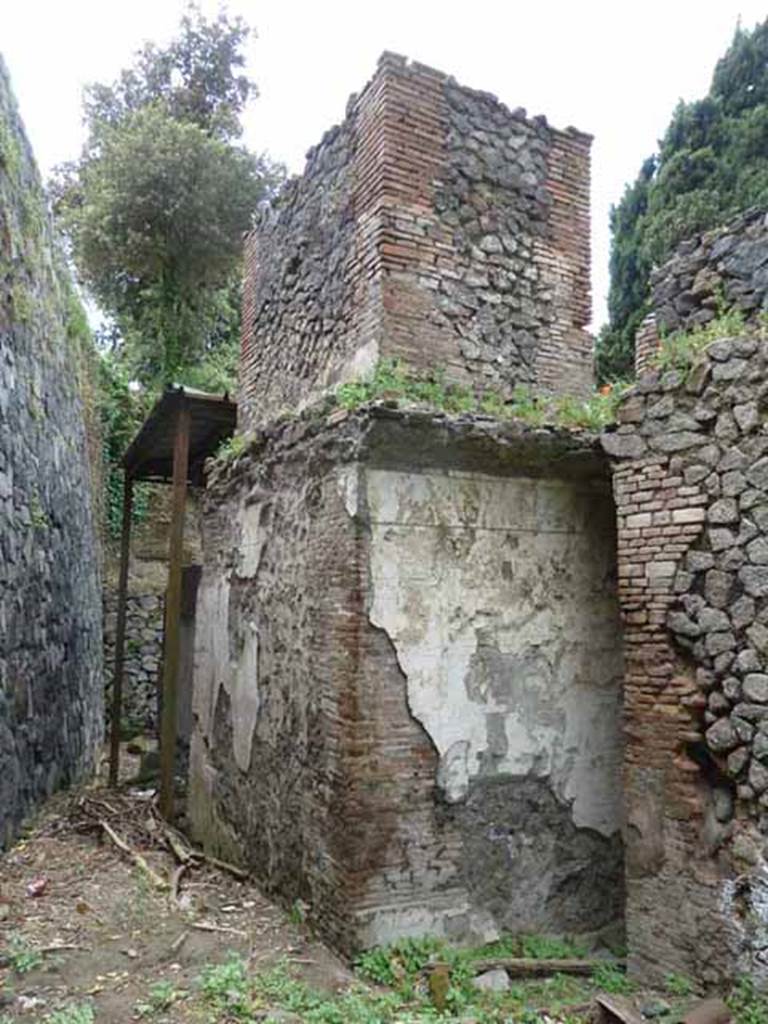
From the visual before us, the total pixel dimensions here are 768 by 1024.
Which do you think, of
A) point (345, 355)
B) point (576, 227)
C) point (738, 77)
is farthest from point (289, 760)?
point (738, 77)

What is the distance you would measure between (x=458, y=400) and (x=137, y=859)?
4.27 meters

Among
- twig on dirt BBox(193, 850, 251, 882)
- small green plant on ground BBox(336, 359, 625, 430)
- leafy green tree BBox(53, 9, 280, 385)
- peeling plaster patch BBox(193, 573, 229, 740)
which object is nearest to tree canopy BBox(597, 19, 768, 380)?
leafy green tree BBox(53, 9, 280, 385)

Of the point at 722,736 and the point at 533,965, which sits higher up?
the point at 722,736

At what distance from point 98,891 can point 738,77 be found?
57.9 feet

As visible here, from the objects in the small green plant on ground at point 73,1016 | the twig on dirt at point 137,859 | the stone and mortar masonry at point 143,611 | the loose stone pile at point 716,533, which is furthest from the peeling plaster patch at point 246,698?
the stone and mortar masonry at point 143,611

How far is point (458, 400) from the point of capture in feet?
18.3

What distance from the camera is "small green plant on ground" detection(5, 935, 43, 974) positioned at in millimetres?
4602

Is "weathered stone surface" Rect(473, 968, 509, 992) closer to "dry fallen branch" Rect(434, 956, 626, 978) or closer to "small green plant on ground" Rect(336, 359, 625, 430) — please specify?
"dry fallen branch" Rect(434, 956, 626, 978)

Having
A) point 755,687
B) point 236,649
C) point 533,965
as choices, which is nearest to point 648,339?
point 755,687

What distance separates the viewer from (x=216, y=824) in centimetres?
705

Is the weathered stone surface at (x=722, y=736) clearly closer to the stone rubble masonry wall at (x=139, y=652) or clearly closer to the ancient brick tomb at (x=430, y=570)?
the ancient brick tomb at (x=430, y=570)

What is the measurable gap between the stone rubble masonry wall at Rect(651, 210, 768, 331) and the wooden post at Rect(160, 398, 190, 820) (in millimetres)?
4221

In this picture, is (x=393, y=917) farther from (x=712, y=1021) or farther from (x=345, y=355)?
(x=345, y=355)

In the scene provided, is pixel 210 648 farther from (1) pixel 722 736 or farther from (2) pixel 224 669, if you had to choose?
(1) pixel 722 736
